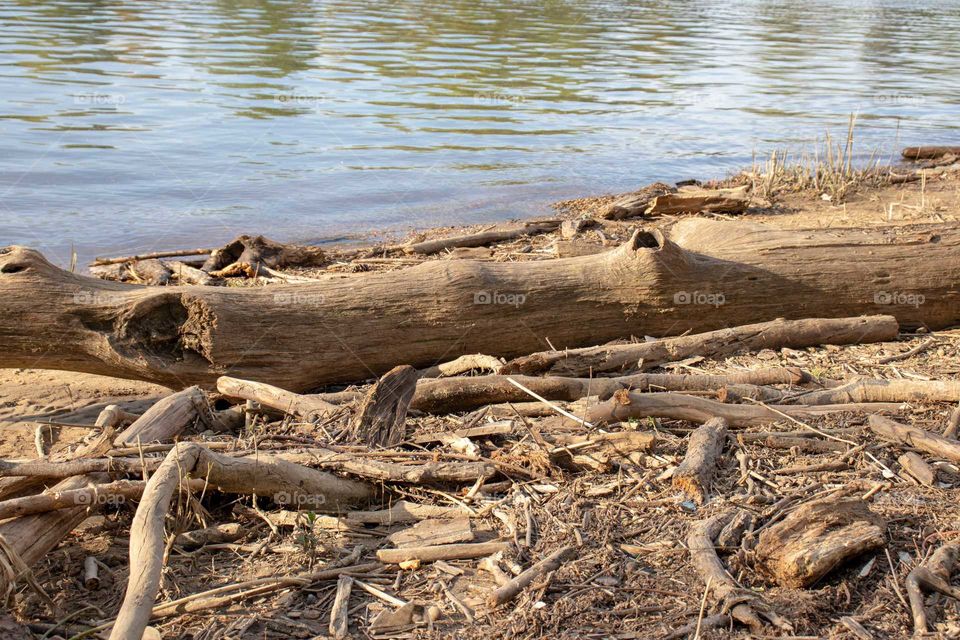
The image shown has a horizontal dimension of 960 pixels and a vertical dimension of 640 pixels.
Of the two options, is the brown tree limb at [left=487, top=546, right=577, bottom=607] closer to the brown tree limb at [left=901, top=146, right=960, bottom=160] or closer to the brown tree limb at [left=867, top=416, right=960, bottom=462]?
the brown tree limb at [left=867, top=416, right=960, bottom=462]

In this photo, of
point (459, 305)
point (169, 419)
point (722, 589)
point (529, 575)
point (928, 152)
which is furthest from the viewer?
point (928, 152)

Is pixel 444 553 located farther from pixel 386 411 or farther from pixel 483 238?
pixel 483 238

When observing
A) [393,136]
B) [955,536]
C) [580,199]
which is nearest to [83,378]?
[955,536]

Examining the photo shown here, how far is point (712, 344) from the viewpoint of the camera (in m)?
5.29

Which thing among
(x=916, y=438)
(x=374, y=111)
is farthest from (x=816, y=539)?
(x=374, y=111)

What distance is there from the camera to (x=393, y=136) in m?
14.6

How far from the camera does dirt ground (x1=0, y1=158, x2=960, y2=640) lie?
113 inches

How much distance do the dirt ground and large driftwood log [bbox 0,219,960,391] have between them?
66 centimetres

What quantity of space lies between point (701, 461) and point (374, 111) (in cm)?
1378

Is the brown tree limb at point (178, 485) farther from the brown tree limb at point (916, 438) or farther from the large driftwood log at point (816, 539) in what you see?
the brown tree limb at point (916, 438)

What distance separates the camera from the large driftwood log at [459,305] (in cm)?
500

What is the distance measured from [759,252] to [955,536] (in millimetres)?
2827

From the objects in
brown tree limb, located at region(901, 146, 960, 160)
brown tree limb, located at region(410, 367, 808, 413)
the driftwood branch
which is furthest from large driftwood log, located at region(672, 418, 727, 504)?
brown tree limb, located at region(901, 146, 960, 160)

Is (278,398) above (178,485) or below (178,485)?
below
